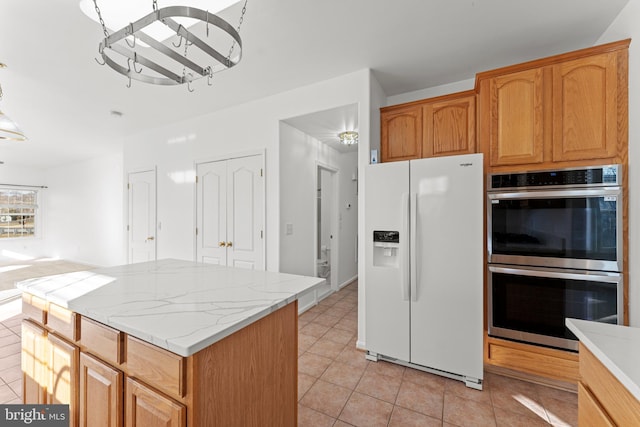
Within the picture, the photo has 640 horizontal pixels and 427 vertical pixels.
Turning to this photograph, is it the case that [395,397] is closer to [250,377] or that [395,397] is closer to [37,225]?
[250,377]

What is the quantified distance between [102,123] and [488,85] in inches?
205

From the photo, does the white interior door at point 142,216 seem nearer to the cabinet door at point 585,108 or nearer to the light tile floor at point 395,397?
the light tile floor at point 395,397

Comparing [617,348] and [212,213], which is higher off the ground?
[212,213]

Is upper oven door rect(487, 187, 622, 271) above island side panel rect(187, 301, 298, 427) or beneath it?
above

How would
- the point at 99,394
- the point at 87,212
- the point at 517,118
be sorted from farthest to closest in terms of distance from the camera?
→ the point at 87,212 < the point at 517,118 < the point at 99,394

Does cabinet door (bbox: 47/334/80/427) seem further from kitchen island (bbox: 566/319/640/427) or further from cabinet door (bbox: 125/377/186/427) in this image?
kitchen island (bbox: 566/319/640/427)

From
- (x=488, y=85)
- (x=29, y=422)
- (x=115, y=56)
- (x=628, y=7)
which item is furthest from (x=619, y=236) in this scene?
(x=115, y=56)

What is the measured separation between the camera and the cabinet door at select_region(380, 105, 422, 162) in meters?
2.65

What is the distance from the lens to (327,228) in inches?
177

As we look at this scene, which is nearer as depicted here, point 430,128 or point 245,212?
point 430,128

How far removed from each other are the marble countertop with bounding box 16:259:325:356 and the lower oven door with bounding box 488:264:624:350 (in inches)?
61.4

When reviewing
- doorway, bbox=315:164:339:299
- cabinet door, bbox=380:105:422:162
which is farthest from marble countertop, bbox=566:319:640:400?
doorway, bbox=315:164:339:299

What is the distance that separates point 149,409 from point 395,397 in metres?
1.61

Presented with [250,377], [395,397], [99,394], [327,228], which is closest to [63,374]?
[99,394]
